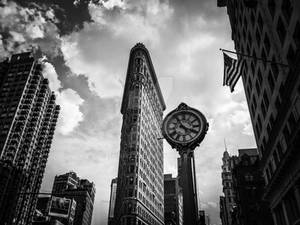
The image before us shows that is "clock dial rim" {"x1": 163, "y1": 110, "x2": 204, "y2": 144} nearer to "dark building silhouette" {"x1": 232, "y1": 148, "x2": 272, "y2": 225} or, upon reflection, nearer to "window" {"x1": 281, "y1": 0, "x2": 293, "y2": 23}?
"window" {"x1": 281, "y1": 0, "x2": 293, "y2": 23}

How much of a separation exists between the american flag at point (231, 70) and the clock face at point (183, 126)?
10042 mm

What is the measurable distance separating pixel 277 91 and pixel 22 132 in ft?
306

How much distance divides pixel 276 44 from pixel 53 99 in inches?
4485

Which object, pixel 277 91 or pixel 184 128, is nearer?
pixel 184 128

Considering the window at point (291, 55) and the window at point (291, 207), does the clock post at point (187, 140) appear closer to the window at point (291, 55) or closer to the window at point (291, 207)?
the window at point (291, 55)

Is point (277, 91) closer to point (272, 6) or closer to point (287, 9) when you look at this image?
point (287, 9)

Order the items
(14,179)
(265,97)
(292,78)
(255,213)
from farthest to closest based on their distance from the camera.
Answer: (14,179) < (255,213) < (265,97) < (292,78)

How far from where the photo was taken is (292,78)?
19.2 m

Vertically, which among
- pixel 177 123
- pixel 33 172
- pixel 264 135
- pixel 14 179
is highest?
pixel 33 172

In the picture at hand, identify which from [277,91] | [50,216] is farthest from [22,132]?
[277,91]

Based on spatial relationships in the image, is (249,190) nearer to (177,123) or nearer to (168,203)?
(177,123)

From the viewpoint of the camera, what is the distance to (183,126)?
10648mm

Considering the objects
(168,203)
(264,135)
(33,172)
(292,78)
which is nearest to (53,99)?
(33,172)

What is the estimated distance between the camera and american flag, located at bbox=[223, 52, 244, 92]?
62.6 ft
